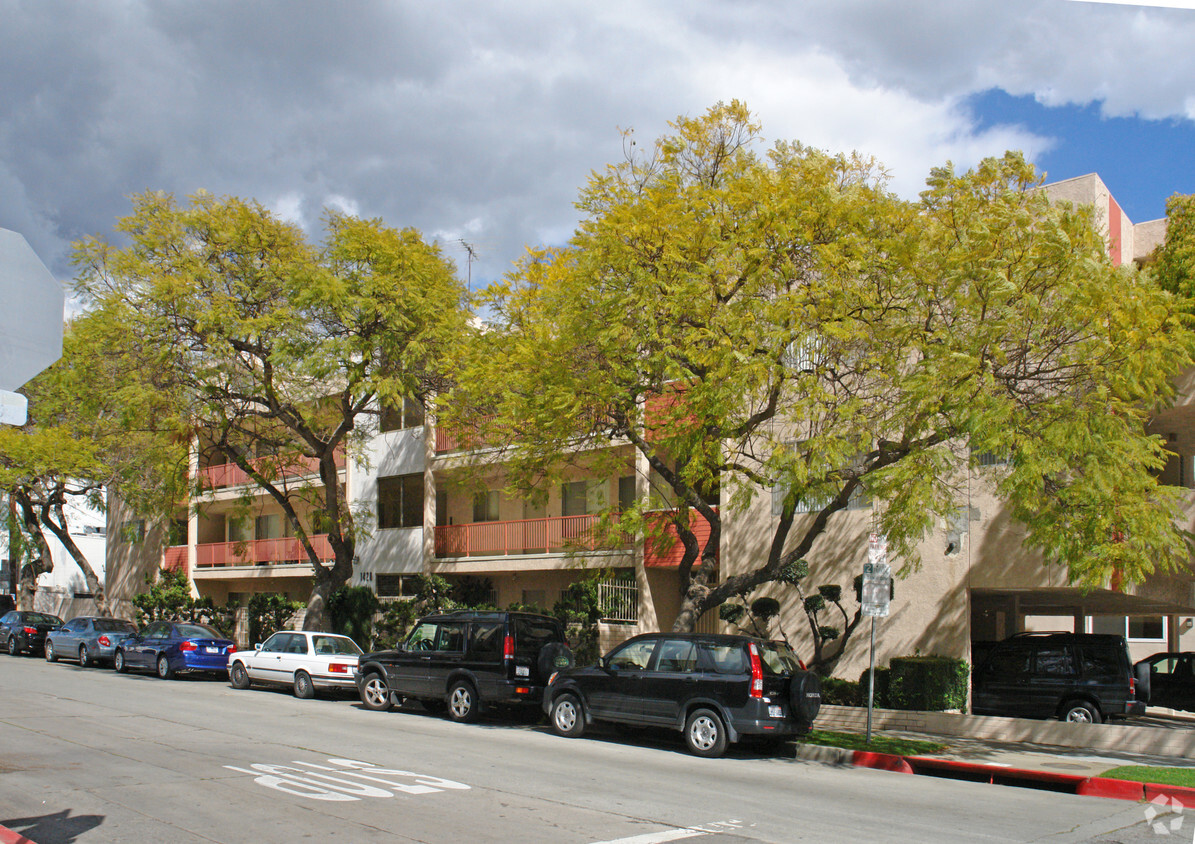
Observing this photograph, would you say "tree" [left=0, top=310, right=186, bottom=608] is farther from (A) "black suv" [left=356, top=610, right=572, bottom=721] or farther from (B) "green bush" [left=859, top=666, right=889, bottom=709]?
(B) "green bush" [left=859, top=666, right=889, bottom=709]

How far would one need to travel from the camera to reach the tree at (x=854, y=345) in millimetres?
12648

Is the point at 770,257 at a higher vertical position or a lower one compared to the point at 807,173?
lower

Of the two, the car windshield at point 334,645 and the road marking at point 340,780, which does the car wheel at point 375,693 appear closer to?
the car windshield at point 334,645

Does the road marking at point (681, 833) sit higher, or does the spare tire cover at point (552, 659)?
the spare tire cover at point (552, 659)

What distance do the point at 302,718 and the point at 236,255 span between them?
12.2 meters

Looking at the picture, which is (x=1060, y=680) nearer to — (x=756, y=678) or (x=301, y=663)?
(x=756, y=678)

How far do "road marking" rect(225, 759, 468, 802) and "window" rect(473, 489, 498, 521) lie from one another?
18.6 m

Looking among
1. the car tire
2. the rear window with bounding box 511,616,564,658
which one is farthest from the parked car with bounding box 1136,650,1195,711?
the car tire

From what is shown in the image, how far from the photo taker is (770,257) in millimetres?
14781

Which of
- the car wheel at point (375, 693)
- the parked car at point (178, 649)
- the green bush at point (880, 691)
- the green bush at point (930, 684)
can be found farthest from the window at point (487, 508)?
the green bush at point (930, 684)

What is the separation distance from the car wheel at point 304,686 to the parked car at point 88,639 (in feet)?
30.3

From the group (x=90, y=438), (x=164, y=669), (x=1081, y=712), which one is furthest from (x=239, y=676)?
(x=1081, y=712)

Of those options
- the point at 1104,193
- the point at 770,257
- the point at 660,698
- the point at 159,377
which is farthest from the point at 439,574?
the point at 1104,193

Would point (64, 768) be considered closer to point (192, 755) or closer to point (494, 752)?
point (192, 755)
